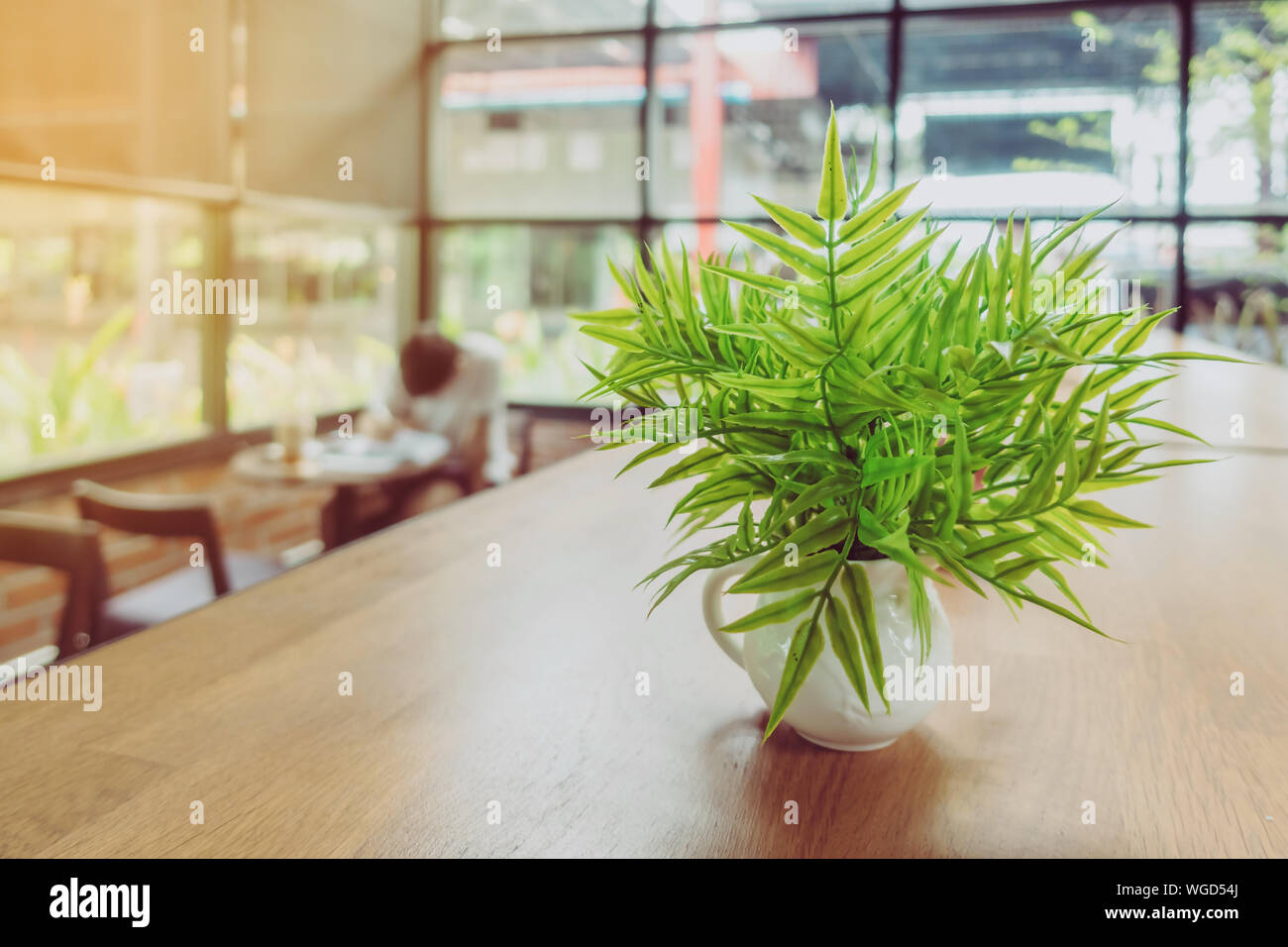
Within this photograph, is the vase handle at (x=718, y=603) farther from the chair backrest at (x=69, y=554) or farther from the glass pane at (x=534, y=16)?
the glass pane at (x=534, y=16)

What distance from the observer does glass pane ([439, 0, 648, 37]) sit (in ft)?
18.2

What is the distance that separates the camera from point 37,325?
11.7 feet

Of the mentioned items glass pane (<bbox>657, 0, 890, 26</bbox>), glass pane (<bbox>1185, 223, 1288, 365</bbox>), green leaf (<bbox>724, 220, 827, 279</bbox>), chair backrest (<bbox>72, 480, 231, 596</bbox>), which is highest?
glass pane (<bbox>657, 0, 890, 26</bbox>)

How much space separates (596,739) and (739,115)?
5.36 m

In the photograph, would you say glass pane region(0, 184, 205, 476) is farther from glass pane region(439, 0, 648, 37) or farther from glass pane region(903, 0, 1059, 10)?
glass pane region(903, 0, 1059, 10)

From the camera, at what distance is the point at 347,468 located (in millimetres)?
3701

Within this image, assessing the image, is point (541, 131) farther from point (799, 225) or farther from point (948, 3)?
point (799, 225)

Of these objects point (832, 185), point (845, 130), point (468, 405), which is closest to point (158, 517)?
point (832, 185)

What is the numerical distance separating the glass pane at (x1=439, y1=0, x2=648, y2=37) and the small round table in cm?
257

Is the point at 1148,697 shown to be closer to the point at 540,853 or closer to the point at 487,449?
the point at 540,853

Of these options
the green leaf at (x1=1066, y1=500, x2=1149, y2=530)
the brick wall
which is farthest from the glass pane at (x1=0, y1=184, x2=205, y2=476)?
the green leaf at (x1=1066, y1=500, x2=1149, y2=530)

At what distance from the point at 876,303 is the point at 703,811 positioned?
34 cm

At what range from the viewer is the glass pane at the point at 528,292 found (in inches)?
228
